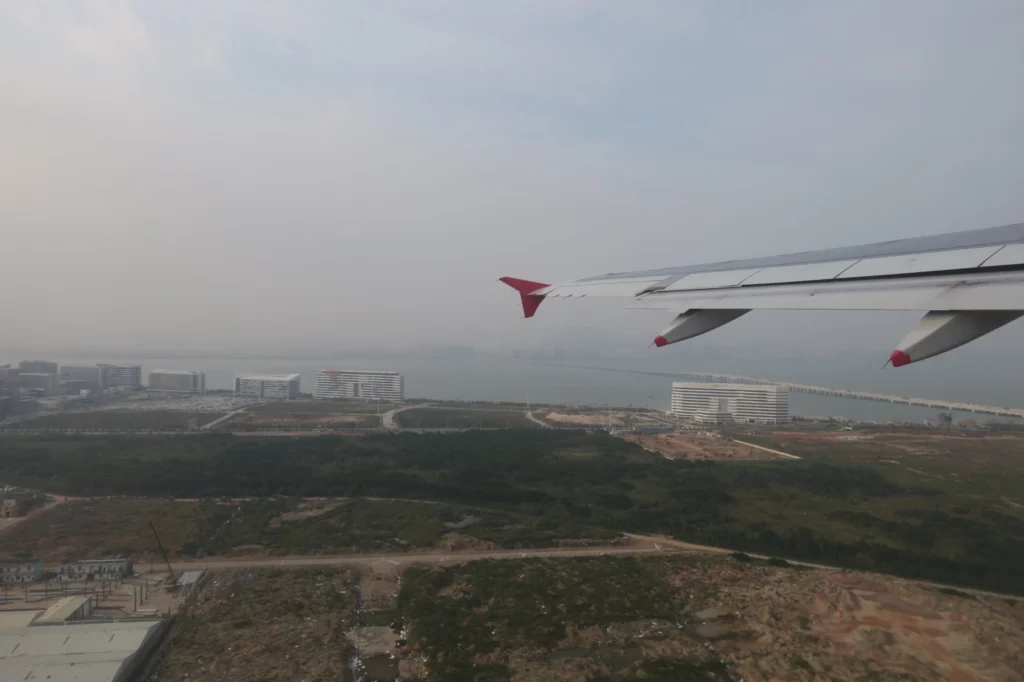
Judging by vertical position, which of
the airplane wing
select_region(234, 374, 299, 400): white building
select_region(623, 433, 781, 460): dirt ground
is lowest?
select_region(623, 433, 781, 460): dirt ground

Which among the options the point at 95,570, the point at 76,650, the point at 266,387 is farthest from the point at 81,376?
the point at 76,650

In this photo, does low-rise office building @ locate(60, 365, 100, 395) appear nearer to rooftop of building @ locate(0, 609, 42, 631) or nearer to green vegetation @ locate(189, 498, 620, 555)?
green vegetation @ locate(189, 498, 620, 555)

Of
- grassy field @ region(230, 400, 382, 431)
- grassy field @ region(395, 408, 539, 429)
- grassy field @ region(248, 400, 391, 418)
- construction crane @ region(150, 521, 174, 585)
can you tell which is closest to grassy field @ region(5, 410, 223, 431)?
grassy field @ region(230, 400, 382, 431)

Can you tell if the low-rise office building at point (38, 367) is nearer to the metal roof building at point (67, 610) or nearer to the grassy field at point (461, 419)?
the grassy field at point (461, 419)

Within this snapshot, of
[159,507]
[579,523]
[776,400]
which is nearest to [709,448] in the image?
[579,523]

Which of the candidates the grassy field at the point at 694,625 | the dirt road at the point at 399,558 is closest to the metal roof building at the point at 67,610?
the dirt road at the point at 399,558

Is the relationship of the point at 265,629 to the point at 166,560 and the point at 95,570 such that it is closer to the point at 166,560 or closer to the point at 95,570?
the point at 166,560

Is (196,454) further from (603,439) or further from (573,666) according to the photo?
(573,666)
